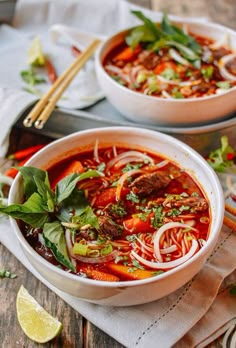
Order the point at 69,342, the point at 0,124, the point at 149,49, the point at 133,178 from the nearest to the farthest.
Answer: the point at 69,342 → the point at 133,178 → the point at 0,124 → the point at 149,49

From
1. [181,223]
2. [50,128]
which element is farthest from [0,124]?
[181,223]

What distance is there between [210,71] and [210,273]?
57.7 inches

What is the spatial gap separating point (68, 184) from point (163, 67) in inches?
55.7

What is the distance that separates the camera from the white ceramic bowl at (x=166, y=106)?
11.1 feet

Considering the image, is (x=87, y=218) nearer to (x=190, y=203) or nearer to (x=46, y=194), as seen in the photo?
(x=46, y=194)

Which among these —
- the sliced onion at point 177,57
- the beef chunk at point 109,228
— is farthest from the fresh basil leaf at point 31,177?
the sliced onion at point 177,57

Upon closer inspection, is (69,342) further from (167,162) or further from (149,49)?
(149,49)

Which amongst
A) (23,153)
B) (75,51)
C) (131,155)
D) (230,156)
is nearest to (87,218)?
(131,155)

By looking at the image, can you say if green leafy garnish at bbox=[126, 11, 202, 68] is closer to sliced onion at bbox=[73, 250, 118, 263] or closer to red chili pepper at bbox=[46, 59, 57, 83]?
red chili pepper at bbox=[46, 59, 57, 83]

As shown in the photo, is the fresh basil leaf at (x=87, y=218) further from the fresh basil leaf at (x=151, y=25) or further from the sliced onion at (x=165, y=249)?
the fresh basil leaf at (x=151, y=25)

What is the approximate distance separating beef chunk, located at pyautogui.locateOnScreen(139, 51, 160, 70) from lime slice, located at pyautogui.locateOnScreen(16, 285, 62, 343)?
1.80 metres

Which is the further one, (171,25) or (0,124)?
(171,25)

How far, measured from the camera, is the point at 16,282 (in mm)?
2879

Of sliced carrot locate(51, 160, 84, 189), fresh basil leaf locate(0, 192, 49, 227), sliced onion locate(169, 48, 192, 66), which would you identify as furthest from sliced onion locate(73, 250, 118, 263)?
sliced onion locate(169, 48, 192, 66)
